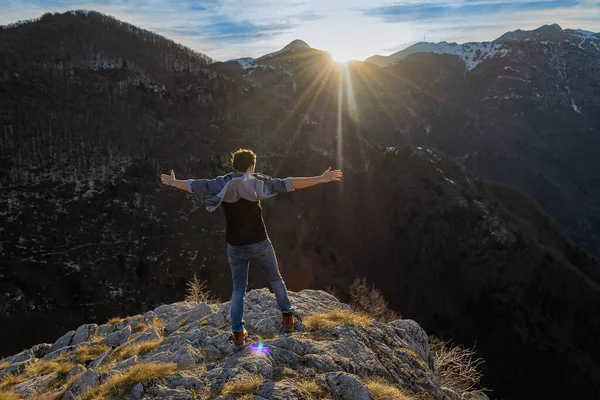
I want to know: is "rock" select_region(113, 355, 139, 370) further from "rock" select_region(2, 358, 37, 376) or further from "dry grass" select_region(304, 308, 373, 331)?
"rock" select_region(2, 358, 37, 376)

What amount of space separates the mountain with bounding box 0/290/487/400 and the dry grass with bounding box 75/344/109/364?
3 centimetres

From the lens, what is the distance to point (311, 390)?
277 inches

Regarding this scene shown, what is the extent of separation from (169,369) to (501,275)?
11571 centimetres

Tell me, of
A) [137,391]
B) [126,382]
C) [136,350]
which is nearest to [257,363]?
[137,391]

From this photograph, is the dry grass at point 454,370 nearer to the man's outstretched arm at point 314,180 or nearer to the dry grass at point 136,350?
the man's outstretched arm at point 314,180

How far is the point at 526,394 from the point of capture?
88125 millimetres

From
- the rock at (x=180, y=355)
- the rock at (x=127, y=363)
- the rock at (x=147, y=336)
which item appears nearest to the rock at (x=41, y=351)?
the rock at (x=147, y=336)

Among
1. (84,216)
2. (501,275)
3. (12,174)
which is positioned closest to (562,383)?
(501,275)

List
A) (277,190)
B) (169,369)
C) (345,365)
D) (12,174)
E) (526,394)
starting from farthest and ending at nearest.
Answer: (526,394)
(12,174)
(345,365)
(169,369)
(277,190)

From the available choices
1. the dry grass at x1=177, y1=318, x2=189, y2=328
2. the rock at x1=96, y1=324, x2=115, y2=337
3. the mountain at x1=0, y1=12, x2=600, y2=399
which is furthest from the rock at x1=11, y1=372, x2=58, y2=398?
the mountain at x1=0, y1=12, x2=600, y2=399

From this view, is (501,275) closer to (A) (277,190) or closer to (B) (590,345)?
(B) (590,345)

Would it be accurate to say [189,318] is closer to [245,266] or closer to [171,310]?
[171,310]

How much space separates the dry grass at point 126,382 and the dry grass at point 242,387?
148 centimetres

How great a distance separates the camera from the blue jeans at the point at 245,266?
753 cm
